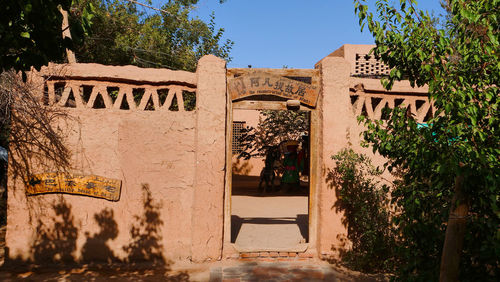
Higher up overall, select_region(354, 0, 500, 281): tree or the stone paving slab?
select_region(354, 0, 500, 281): tree

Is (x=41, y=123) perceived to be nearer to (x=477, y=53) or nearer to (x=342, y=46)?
(x=477, y=53)

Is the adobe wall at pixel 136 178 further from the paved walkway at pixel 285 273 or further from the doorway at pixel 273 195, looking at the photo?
the doorway at pixel 273 195

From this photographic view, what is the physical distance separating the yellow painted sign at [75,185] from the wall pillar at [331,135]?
10.3 feet

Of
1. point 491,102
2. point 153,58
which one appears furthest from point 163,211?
point 153,58

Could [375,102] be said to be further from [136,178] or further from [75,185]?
[75,185]

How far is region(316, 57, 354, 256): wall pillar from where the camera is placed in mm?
6000

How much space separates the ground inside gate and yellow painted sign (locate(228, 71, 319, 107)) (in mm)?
2398

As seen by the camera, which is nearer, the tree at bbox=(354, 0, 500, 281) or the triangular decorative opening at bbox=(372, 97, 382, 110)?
the tree at bbox=(354, 0, 500, 281)

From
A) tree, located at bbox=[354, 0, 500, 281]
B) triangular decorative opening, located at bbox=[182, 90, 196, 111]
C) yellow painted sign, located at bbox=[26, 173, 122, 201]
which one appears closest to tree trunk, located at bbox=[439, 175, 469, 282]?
tree, located at bbox=[354, 0, 500, 281]

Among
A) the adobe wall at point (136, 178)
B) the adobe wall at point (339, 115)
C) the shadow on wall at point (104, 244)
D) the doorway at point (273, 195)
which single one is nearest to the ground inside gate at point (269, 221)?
the doorway at point (273, 195)

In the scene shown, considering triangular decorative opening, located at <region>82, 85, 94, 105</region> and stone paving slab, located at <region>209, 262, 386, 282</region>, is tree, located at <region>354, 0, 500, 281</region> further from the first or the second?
triangular decorative opening, located at <region>82, 85, 94, 105</region>

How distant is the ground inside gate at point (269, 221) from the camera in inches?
270

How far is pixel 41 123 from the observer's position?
5.56 meters

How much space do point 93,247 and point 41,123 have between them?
77.2 inches
